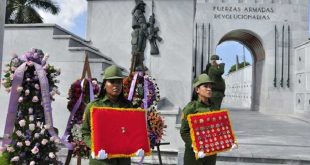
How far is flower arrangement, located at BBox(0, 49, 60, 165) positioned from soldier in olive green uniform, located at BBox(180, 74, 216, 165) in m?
1.64

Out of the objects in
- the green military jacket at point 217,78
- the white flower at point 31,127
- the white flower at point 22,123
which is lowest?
the white flower at point 31,127

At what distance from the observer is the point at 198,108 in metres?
4.08

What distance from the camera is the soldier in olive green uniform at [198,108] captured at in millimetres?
3979

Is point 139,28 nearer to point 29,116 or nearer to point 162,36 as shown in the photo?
point 162,36

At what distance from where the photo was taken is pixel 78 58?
9039 millimetres

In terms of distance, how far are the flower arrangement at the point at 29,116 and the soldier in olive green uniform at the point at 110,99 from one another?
1004mm

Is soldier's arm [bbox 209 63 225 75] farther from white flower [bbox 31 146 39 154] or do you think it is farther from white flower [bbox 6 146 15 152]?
white flower [bbox 6 146 15 152]

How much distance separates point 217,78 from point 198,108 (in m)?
3.33

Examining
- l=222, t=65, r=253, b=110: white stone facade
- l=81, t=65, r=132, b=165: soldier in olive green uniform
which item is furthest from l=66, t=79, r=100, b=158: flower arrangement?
l=222, t=65, r=253, b=110: white stone facade

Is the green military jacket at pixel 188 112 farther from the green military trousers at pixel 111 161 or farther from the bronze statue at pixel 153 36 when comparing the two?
the bronze statue at pixel 153 36

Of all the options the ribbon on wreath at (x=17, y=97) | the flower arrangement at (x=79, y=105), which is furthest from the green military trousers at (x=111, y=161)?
the flower arrangement at (x=79, y=105)

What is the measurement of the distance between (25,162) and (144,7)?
7849 mm

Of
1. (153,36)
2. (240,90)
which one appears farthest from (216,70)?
(240,90)

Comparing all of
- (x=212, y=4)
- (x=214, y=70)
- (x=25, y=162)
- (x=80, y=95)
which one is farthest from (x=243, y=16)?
(x=25, y=162)
